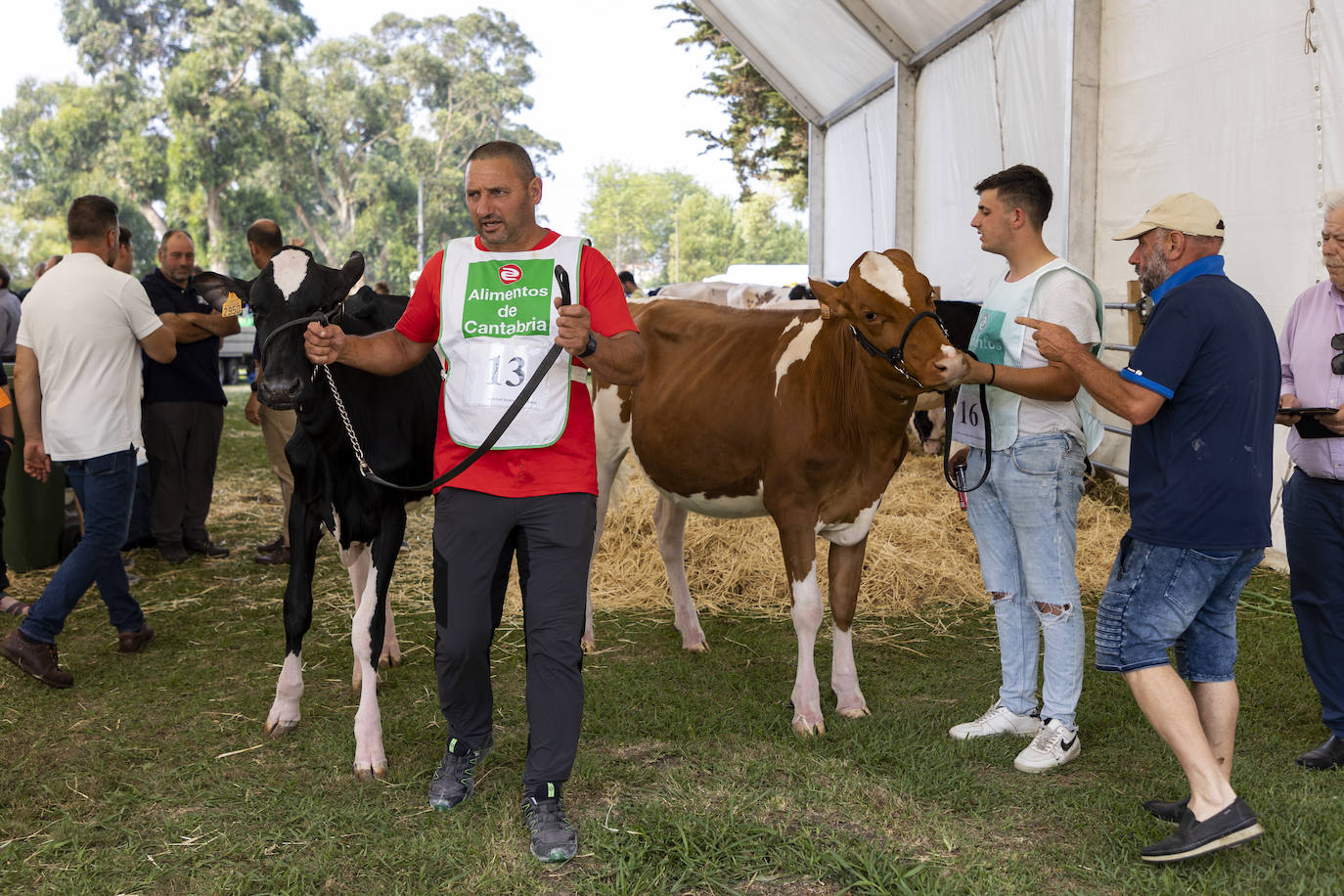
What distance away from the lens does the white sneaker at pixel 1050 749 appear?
150 inches

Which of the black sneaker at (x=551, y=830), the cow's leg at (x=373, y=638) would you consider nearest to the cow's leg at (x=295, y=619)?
the cow's leg at (x=373, y=638)

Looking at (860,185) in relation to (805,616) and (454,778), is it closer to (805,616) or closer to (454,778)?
(805,616)

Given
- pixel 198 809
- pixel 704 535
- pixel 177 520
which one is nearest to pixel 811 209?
pixel 704 535

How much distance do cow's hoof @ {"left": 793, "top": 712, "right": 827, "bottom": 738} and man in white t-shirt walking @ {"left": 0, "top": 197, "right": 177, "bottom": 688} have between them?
11.1ft

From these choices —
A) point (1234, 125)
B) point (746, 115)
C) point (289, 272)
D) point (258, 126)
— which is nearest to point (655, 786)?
point (289, 272)

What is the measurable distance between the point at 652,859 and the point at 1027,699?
1.80 meters

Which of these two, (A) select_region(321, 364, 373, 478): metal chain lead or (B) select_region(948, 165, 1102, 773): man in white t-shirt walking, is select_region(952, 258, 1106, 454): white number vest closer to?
(B) select_region(948, 165, 1102, 773): man in white t-shirt walking

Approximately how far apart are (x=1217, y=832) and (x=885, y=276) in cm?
215

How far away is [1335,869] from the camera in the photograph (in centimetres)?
301

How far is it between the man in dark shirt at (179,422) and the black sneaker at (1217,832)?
6596 millimetres

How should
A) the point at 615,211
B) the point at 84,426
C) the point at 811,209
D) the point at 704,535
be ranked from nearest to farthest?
1. the point at 84,426
2. the point at 704,535
3. the point at 811,209
4. the point at 615,211

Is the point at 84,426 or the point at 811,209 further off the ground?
the point at 811,209

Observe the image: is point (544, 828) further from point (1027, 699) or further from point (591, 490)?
point (1027, 699)

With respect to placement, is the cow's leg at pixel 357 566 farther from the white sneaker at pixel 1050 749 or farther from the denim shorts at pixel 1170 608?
the denim shorts at pixel 1170 608
